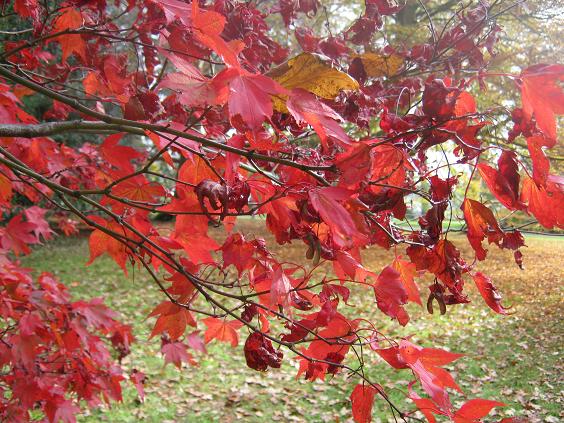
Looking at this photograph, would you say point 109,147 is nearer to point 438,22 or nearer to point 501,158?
point 501,158

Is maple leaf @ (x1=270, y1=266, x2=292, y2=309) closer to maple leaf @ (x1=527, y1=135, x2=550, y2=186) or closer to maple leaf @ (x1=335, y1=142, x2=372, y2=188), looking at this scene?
maple leaf @ (x1=335, y1=142, x2=372, y2=188)

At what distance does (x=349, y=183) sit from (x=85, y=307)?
1.98 metres

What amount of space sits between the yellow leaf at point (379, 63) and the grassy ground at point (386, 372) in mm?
2043

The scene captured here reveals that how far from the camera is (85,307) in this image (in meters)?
2.39

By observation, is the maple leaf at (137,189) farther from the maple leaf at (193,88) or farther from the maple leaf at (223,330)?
the maple leaf at (193,88)

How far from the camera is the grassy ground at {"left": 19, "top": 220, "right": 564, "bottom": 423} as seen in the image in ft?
13.4

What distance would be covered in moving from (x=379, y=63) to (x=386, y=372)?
12.8 ft

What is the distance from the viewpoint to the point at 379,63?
66.5 inches

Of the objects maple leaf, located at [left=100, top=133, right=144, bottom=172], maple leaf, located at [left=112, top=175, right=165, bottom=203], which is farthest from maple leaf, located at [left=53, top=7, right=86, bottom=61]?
maple leaf, located at [left=112, top=175, right=165, bottom=203]

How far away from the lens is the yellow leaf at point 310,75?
776 mm

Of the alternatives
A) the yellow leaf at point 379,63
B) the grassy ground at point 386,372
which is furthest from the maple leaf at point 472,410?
the grassy ground at point 386,372

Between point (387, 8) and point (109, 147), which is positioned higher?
point (387, 8)

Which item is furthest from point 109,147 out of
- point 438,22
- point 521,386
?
point 438,22

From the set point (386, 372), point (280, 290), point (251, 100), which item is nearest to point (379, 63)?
point (280, 290)
